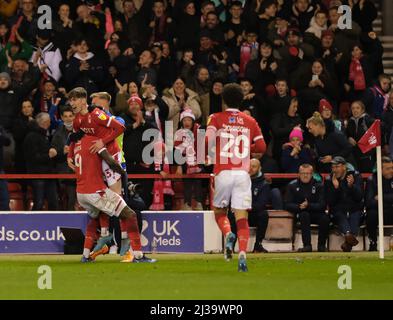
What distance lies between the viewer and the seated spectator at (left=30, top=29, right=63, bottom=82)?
23547 millimetres

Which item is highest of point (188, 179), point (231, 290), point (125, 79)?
point (125, 79)

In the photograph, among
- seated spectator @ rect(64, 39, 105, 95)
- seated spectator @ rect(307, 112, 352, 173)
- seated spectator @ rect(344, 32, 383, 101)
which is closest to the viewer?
seated spectator @ rect(307, 112, 352, 173)

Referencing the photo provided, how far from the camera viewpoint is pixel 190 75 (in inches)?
927

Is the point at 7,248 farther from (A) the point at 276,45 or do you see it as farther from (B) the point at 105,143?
(A) the point at 276,45

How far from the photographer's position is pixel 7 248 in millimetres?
21172

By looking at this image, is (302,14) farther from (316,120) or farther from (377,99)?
(316,120)

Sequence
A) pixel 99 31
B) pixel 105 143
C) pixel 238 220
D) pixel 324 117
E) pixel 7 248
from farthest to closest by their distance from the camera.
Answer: pixel 99 31 < pixel 324 117 < pixel 7 248 < pixel 105 143 < pixel 238 220

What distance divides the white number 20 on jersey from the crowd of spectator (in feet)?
20.0

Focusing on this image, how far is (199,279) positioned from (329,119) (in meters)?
8.68

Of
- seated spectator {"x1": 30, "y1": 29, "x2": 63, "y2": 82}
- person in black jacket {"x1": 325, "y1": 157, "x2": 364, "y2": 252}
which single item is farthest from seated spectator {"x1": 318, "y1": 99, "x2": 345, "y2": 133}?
seated spectator {"x1": 30, "y1": 29, "x2": 63, "y2": 82}

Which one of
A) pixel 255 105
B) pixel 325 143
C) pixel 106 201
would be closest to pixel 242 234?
pixel 106 201

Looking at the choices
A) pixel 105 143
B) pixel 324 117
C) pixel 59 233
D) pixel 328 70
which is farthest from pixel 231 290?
pixel 328 70

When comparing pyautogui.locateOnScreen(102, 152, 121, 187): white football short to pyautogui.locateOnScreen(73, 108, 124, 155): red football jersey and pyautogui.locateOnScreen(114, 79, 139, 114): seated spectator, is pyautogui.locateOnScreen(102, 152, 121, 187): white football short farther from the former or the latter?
pyautogui.locateOnScreen(114, 79, 139, 114): seated spectator

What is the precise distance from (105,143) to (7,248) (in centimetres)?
466
